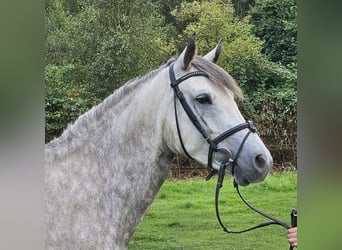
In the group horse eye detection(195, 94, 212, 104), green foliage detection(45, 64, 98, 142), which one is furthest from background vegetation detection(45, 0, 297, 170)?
horse eye detection(195, 94, 212, 104)

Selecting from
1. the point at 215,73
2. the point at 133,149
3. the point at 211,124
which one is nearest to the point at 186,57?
the point at 215,73

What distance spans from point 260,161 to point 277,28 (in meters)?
1.00

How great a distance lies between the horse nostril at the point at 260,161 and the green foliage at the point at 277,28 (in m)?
0.88

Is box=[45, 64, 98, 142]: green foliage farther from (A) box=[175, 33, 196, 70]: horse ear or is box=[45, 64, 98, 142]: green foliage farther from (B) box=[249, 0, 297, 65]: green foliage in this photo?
(B) box=[249, 0, 297, 65]: green foliage

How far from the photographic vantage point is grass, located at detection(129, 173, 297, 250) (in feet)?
7.25

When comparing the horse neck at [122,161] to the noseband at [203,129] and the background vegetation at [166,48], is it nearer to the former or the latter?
the noseband at [203,129]

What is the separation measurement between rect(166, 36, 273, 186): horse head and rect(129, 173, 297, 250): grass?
50 centimetres
